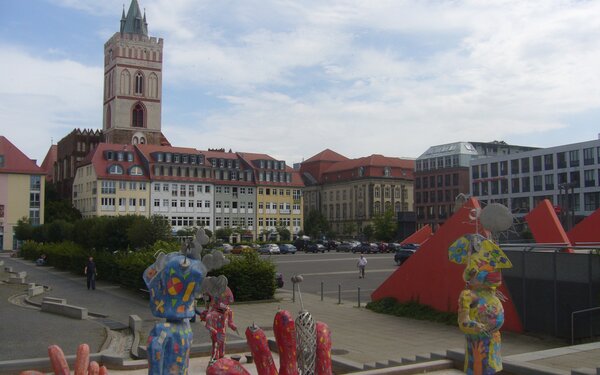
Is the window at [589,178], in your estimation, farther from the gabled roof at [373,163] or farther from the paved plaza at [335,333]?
the paved plaza at [335,333]

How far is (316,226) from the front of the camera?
9475 cm

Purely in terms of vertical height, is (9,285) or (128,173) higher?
(128,173)

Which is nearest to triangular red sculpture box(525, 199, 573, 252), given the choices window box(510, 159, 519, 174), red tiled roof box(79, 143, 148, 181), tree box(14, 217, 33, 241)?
tree box(14, 217, 33, 241)

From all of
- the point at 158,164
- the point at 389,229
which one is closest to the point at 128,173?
the point at 158,164

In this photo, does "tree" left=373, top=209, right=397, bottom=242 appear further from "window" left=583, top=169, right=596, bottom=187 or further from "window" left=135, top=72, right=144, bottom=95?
"window" left=135, top=72, right=144, bottom=95

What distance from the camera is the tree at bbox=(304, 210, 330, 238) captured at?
9475 cm

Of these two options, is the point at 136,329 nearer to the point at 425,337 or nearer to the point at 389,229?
the point at 425,337

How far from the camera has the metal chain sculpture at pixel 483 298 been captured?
779 centimetres

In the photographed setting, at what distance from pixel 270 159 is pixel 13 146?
1353 inches

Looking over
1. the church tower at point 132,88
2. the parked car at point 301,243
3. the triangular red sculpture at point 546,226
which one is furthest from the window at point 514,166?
the triangular red sculpture at point 546,226

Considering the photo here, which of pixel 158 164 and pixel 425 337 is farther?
pixel 158 164

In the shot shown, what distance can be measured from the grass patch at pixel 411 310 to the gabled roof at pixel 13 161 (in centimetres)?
5990

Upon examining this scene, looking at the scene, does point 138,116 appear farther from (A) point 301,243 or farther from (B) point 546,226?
(B) point 546,226

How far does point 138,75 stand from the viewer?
9612cm
